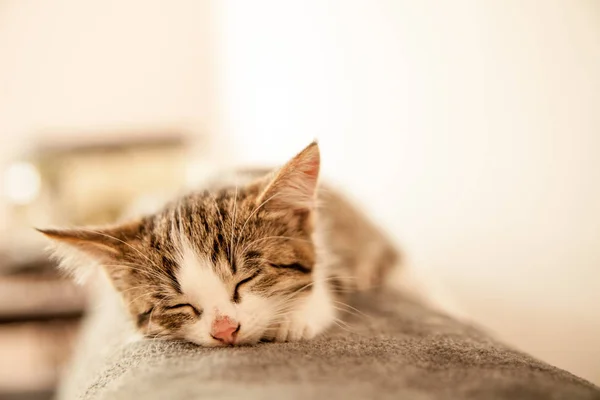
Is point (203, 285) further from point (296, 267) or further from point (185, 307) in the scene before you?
point (296, 267)

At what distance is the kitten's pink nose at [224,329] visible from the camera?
63cm

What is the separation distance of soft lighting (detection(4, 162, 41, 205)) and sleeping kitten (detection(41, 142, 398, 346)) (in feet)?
5.81

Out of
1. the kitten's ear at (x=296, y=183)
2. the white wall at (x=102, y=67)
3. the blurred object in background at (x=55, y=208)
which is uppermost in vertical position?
the white wall at (x=102, y=67)

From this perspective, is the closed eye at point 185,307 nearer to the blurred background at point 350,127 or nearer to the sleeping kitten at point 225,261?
the sleeping kitten at point 225,261

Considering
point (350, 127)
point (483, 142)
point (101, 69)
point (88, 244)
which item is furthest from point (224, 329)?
point (101, 69)

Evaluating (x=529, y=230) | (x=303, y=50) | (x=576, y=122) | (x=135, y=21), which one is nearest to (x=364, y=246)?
(x=529, y=230)

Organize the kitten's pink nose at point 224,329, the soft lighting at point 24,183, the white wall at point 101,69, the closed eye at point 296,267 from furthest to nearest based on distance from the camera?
the white wall at point 101,69 → the soft lighting at point 24,183 → the closed eye at point 296,267 → the kitten's pink nose at point 224,329

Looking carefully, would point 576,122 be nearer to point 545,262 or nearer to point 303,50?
point 545,262

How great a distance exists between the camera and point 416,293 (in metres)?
1.12

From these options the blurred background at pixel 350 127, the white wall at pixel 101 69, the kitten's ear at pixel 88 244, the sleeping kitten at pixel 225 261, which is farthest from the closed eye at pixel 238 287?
the white wall at pixel 101 69

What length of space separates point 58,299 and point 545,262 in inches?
79.0

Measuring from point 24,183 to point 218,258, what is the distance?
6.83 ft

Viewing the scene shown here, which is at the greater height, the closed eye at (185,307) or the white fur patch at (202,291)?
the white fur patch at (202,291)

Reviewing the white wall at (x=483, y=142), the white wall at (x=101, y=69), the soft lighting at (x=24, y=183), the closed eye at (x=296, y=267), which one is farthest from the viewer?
the white wall at (x=101, y=69)
